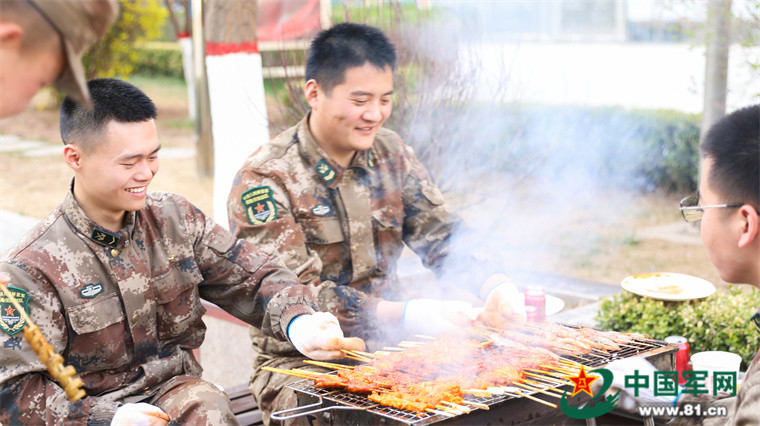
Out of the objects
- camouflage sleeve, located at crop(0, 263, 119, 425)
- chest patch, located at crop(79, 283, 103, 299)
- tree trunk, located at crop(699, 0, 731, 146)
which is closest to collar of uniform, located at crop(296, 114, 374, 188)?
chest patch, located at crop(79, 283, 103, 299)

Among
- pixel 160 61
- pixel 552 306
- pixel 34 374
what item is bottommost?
pixel 552 306

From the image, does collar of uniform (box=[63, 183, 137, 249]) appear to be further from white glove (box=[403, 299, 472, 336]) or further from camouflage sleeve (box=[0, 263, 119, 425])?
white glove (box=[403, 299, 472, 336])

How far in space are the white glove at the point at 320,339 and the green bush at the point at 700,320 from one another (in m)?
2.29

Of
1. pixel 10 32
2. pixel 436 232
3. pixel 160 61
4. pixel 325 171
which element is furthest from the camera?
pixel 160 61

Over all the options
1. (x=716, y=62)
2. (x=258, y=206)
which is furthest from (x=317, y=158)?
(x=716, y=62)

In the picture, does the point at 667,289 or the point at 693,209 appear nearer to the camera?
the point at 693,209

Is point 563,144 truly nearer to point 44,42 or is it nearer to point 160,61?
point 44,42

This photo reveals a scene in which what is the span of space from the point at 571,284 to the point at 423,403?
4289 millimetres

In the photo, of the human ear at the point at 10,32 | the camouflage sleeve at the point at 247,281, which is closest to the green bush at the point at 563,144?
the camouflage sleeve at the point at 247,281

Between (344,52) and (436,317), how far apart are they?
1528mm

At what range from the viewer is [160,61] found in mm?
25109

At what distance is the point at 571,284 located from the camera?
22.4 ft

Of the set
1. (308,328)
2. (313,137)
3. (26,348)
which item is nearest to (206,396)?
(308,328)

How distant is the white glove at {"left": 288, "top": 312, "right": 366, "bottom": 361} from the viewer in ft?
10.9
